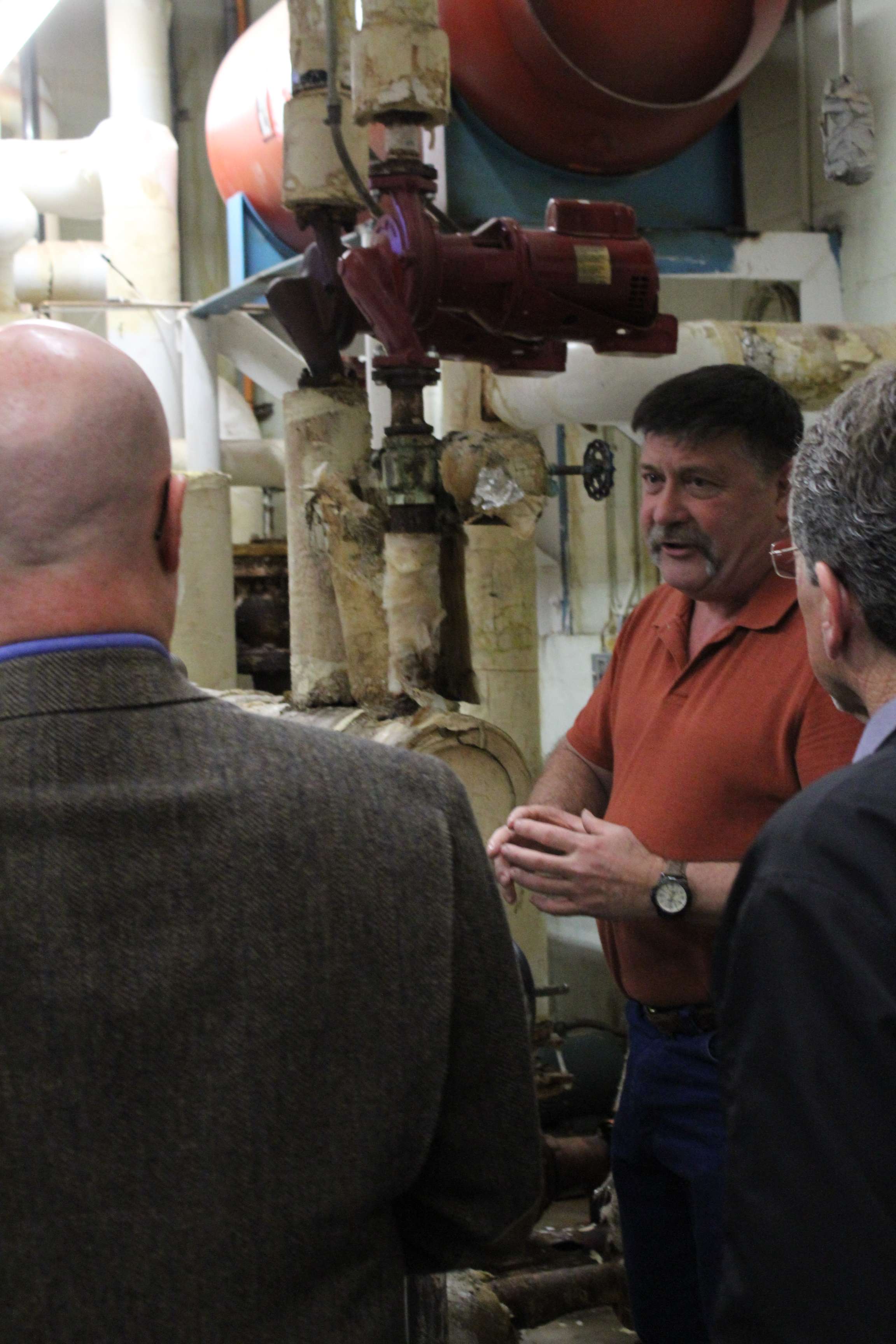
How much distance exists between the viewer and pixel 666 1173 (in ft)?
5.54

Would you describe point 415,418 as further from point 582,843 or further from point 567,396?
point 582,843

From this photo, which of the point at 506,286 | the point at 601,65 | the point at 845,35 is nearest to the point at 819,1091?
the point at 506,286

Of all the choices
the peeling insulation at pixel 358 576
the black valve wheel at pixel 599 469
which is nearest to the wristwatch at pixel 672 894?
the peeling insulation at pixel 358 576

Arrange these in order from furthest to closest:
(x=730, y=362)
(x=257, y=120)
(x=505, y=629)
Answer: (x=257, y=120)
(x=505, y=629)
(x=730, y=362)

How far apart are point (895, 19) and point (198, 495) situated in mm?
2130

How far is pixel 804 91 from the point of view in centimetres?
357

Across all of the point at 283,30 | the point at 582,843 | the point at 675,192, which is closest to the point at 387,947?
the point at 582,843

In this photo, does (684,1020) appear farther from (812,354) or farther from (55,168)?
(55,168)

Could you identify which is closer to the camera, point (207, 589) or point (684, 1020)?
point (684, 1020)

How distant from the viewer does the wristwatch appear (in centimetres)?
149

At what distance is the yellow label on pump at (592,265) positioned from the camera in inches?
90.9

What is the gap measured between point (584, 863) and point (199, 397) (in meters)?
2.84

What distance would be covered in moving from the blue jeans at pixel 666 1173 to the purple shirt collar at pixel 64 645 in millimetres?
1022

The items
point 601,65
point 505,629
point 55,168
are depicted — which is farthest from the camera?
point 55,168
